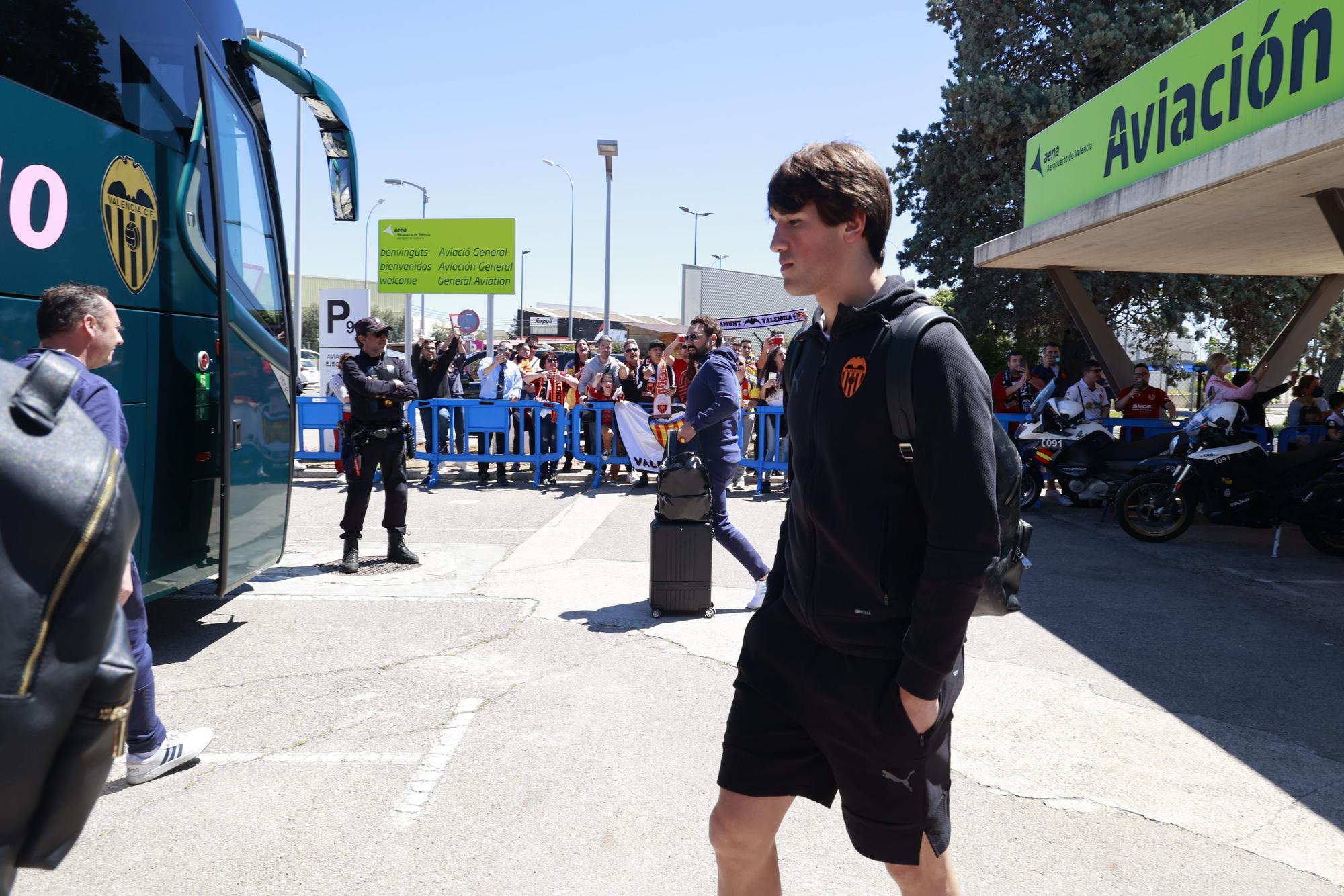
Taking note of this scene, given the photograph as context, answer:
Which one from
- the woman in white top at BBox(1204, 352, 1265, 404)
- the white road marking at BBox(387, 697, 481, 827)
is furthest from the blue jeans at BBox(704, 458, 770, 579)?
the woman in white top at BBox(1204, 352, 1265, 404)

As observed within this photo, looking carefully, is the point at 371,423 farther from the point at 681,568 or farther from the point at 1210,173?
the point at 1210,173

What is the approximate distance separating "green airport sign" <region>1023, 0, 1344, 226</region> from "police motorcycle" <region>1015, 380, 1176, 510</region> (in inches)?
96.1

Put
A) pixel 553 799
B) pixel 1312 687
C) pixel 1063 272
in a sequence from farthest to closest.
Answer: pixel 1063 272
pixel 1312 687
pixel 553 799

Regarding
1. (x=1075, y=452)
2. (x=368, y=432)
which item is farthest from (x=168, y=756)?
(x=1075, y=452)

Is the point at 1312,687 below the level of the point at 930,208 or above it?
below

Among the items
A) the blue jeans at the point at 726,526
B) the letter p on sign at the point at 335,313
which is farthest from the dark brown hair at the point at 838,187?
the letter p on sign at the point at 335,313

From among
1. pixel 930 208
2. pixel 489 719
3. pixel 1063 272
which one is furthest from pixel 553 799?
pixel 930 208

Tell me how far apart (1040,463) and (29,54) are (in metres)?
10.4

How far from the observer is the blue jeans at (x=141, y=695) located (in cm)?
368

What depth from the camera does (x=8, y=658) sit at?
38.8 inches

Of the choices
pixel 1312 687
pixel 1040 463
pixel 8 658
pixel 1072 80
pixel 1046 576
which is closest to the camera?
pixel 8 658

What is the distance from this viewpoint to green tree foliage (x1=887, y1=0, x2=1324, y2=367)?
65.2 feet

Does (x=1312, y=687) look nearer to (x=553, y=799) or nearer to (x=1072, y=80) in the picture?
(x=553, y=799)

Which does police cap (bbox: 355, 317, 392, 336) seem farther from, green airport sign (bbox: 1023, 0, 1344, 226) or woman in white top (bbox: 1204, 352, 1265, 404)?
woman in white top (bbox: 1204, 352, 1265, 404)
